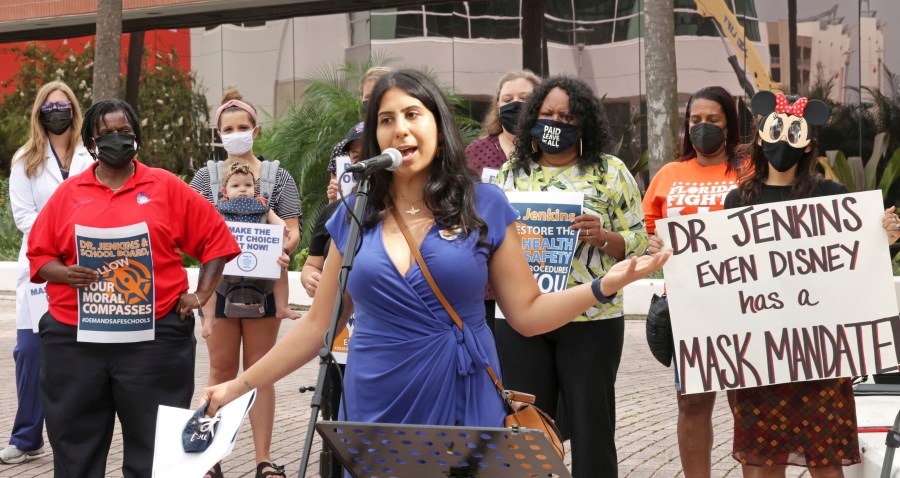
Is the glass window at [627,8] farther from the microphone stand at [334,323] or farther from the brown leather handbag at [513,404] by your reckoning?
the microphone stand at [334,323]

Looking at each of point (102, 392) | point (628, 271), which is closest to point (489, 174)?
point (102, 392)

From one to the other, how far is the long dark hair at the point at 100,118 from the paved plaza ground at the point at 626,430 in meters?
2.40

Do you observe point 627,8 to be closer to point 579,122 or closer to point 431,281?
point 579,122

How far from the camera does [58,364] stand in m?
5.32

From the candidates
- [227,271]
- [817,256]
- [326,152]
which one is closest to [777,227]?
[817,256]

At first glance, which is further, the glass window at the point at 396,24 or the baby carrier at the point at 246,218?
the glass window at the point at 396,24

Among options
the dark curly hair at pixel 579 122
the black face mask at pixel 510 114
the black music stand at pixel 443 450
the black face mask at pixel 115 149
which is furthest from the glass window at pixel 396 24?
the black music stand at pixel 443 450

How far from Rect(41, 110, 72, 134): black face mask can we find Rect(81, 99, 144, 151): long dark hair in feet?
5.14

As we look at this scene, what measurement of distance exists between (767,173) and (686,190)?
2.71 ft

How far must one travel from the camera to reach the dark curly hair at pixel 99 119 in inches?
215

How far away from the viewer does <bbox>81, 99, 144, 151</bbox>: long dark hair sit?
546 centimetres

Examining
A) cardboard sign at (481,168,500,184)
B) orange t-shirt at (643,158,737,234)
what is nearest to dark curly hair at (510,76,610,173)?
cardboard sign at (481,168,500,184)

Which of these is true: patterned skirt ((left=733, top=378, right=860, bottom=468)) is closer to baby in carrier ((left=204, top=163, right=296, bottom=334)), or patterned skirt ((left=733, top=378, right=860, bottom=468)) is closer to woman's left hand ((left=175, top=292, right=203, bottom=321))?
woman's left hand ((left=175, top=292, right=203, bottom=321))

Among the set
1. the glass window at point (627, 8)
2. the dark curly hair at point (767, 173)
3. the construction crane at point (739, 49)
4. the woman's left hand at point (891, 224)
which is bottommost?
the woman's left hand at point (891, 224)
